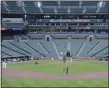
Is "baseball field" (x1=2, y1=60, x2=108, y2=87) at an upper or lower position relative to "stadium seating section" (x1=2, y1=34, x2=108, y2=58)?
upper

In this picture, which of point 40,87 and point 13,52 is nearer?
point 40,87

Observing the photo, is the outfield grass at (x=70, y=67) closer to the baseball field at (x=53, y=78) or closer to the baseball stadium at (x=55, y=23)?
the baseball field at (x=53, y=78)

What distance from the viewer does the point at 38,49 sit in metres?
77.1

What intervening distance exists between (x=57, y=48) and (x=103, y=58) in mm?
12335

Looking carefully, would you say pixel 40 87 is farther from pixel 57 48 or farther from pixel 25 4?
pixel 25 4

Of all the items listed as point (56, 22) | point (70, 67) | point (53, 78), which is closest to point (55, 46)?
point (56, 22)

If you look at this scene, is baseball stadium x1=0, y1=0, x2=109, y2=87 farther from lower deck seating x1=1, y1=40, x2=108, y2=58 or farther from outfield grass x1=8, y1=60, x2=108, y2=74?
outfield grass x1=8, y1=60, x2=108, y2=74

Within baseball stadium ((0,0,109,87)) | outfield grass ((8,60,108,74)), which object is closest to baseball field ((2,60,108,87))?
outfield grass ((8,60,108,74))

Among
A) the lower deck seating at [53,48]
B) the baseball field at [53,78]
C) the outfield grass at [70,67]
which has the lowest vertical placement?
the lower deck seating at [53,48]

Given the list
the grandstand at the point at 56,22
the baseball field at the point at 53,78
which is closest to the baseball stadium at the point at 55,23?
the grandstand at the point at 56,22

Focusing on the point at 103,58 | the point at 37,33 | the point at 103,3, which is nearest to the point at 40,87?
the point at 103,58

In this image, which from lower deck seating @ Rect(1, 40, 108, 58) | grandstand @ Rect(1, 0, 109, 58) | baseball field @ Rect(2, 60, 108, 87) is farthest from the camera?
grandstand @ Rect(1, 0, 109, 58)

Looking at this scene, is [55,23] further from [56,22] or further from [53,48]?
[53,48]

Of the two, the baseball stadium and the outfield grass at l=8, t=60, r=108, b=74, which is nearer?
the outfield grass at l=8, t=60, r=108, b=74
